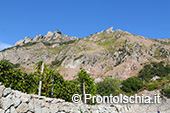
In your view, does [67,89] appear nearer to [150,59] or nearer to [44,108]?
[44,108]

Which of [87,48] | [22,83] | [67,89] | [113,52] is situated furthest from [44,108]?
[87,48]

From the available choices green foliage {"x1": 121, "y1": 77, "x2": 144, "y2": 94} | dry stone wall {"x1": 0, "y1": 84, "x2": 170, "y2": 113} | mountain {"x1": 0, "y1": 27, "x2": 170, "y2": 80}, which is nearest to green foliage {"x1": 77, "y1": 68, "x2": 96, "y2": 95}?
dry stone wall {"x1": 0, "y1": 84, "x2": 170, "y2": 113}

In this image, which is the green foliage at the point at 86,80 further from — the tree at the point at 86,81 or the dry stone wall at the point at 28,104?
the dry stone wall at the point at 28,104

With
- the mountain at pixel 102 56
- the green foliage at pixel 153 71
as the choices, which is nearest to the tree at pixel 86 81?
the mountain at pixel 102 56

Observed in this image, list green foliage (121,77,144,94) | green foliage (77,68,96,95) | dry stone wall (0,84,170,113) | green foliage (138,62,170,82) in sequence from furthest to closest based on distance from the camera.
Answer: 1. green foliage (138,62,170,82)
2. green foliage (121,77,144,94)
3. green foliage (77,68,96,95)
4. dry stone wall (0,84,170,113)

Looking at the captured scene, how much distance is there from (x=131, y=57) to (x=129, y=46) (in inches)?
832

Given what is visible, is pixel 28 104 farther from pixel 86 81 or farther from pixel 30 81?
pixel 86 81

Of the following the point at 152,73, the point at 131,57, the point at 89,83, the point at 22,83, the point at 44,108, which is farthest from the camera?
the point at 131,57

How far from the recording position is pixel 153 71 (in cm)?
7831

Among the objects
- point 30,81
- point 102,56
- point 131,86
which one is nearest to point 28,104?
point 30,81

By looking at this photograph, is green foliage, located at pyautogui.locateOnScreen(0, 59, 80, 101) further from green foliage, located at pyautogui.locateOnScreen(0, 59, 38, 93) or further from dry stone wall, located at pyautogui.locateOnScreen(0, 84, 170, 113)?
dry stone wall, located at pyautogui.locateOnScreen(0, 84, 170, 113)

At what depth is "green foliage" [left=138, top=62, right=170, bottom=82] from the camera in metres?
75.1

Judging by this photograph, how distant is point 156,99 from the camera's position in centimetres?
4100

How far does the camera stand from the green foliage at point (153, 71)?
75.1 metres
